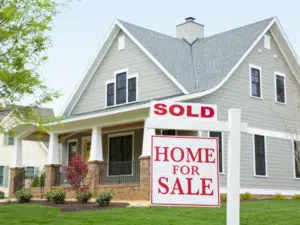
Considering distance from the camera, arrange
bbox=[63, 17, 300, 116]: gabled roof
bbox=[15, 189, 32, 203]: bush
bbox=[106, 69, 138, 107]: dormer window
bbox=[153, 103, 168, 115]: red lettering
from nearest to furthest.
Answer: bbox=[153, 103, 168, 115]: red lettering → bbox=[15, 189, 32, 203]: bush → bbox=[63, 17, 300, 116]: gabled roof → bbox=[106, 69, 138, 107]: dormer window

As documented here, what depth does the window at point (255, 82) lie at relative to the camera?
69.5 feet

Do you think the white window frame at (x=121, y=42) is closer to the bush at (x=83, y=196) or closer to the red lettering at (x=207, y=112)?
the bush at (x=83, y=196)

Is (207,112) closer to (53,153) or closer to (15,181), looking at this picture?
(53,153)

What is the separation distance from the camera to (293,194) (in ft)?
71.6

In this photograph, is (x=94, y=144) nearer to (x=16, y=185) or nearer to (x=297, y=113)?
(x=16, y=185)

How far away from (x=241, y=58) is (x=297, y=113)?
4.44 m

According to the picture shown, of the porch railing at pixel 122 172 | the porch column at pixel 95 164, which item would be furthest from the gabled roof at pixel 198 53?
the porch railing at pixel 122 172

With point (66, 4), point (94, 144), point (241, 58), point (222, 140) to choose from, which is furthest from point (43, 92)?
point (241, 58)

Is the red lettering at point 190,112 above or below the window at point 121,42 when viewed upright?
below

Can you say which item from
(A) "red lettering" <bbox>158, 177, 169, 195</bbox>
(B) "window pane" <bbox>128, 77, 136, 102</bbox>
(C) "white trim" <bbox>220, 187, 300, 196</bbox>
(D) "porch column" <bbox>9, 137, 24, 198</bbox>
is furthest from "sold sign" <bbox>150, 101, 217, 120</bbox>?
(D) "porch column" <bbox>9, 137, 24, 198</bbox>

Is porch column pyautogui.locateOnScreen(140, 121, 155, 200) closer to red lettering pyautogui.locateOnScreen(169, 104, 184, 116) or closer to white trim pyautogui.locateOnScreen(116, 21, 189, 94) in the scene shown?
white trim pyautogui.locateOnScreen(116, 21, 189, 94)

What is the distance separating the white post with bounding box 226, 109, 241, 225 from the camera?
357cm

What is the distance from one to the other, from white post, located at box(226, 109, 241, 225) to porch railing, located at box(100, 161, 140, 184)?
16.8 m

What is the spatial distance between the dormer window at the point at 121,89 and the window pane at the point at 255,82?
5.06 m
